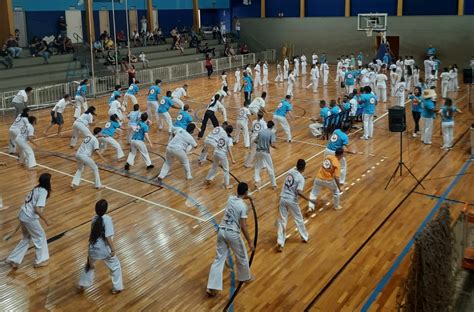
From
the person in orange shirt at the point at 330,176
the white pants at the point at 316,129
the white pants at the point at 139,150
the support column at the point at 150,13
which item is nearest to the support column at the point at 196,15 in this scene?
the support column at the point at 150,13

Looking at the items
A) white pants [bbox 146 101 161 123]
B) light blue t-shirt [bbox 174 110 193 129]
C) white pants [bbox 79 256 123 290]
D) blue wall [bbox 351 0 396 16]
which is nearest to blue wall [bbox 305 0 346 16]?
blue wall [bbox 351 0 396 16]

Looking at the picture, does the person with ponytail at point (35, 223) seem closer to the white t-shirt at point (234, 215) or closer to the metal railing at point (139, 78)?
the white t-shirt at point (234, 215)

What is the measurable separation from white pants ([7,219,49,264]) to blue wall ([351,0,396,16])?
34665mm

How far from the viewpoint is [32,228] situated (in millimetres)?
9273

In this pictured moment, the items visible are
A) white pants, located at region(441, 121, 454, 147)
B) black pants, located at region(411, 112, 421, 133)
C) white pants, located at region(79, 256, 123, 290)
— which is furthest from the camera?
black pants, located at region(411, 112, 421, 133)

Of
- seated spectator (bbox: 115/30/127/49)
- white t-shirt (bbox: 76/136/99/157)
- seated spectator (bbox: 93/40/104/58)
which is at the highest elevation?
seated spectator (bbox: 115/30/127/49)

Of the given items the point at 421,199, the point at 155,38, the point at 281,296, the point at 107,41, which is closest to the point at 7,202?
the point at 281,296

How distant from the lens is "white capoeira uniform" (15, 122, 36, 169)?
14484 mm

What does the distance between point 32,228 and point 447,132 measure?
12833 millimetres

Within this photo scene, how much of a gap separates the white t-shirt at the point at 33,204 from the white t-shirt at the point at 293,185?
172 inches

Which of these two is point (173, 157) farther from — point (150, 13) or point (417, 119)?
point (150, 13)

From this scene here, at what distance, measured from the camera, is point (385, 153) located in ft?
54.4

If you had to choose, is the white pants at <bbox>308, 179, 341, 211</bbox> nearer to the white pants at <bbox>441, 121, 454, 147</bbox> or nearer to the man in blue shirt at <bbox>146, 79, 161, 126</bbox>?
the white pants at <bbox>441, 121, 454, 147</bbox>

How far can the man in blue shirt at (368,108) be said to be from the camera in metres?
17.4
